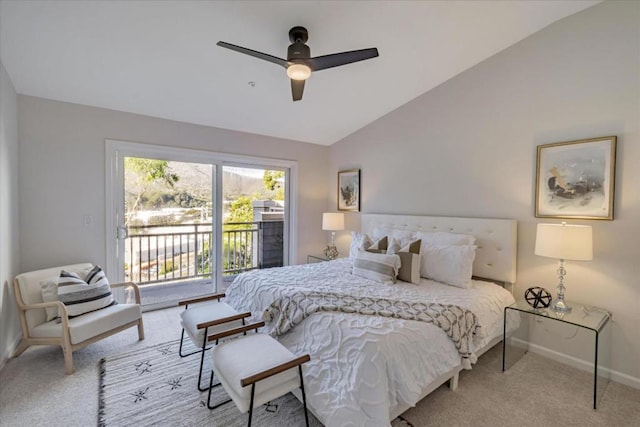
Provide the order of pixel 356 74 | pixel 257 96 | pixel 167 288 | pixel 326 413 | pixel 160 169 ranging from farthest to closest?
pixel 167 288
pixel 160 169
pixel 257 96
pixel 356 74
pixel 326 413

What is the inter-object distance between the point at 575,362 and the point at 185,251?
464 cm

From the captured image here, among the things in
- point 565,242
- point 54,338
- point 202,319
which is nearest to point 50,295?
point 54,338

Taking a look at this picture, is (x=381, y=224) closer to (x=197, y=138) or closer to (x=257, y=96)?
(x=257, y=96)

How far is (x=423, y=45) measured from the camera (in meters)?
2.88

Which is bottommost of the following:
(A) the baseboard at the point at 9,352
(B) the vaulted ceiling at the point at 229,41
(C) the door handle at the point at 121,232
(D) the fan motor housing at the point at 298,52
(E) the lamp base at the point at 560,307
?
(A) the baseboard at the point at 9,352

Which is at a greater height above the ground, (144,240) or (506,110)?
(506,110)

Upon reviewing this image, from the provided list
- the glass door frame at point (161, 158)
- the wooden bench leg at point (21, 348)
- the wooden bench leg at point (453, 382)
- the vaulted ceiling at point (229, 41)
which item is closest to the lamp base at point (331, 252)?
the glass door frame at point (161, 158)

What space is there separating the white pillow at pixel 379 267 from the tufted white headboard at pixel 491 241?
2.99ft

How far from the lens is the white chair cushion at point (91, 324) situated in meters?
2.47

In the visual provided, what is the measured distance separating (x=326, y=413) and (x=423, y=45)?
325cm

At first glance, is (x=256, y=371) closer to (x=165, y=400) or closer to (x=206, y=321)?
(x=206, y=321)

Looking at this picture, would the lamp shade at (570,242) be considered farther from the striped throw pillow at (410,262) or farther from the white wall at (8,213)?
the white wall at (8,213)

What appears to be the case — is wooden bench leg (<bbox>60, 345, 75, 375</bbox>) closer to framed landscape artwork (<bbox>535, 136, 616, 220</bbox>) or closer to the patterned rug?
the patterned rug

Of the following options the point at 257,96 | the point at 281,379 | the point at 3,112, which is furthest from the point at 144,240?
the point at 281,379
